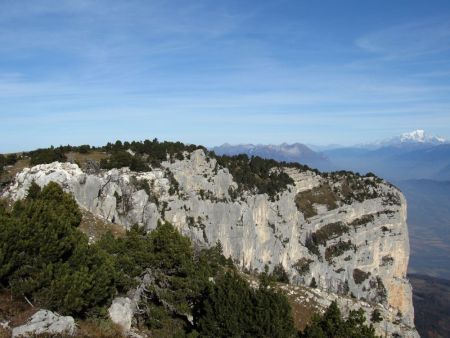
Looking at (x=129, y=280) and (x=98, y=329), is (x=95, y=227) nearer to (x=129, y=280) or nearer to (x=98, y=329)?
(x=129, y=280)

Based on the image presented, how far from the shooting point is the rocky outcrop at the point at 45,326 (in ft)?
59.0

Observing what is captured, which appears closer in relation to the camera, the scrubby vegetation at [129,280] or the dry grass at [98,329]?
the dry grass at [98,329]

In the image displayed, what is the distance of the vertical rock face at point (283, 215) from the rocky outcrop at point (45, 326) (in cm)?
3385

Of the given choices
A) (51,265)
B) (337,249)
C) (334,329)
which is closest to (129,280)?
(51,265)

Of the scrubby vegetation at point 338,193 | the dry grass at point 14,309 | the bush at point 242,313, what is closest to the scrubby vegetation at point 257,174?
the scrubby vegetation at point 338,193

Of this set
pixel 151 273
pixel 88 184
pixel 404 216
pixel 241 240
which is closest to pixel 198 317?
pixel 151 273

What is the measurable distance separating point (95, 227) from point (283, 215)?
55828 millimetres

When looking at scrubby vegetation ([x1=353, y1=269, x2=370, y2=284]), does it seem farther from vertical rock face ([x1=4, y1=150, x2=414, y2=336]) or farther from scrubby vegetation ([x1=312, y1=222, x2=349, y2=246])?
scrubby vegetation ([x1=312, y1=222, x2=349, y2=246])

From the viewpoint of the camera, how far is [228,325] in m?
27.6

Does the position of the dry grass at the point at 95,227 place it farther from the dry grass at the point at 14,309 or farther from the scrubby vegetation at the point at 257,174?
the scrubby vegetation at the point at 257,174

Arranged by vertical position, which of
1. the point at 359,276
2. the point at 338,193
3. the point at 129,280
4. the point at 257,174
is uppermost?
the point at 257,174

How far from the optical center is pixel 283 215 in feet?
315

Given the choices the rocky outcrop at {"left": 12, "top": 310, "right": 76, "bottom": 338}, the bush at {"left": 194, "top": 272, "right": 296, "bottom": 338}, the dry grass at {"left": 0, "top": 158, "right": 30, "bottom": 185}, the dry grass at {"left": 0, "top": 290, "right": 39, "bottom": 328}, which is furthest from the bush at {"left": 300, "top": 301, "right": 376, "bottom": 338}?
the dry grass at {"left": 0, "top": 158, "right": 30, "bottom": 185}

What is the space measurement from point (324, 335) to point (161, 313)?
1100 cm
